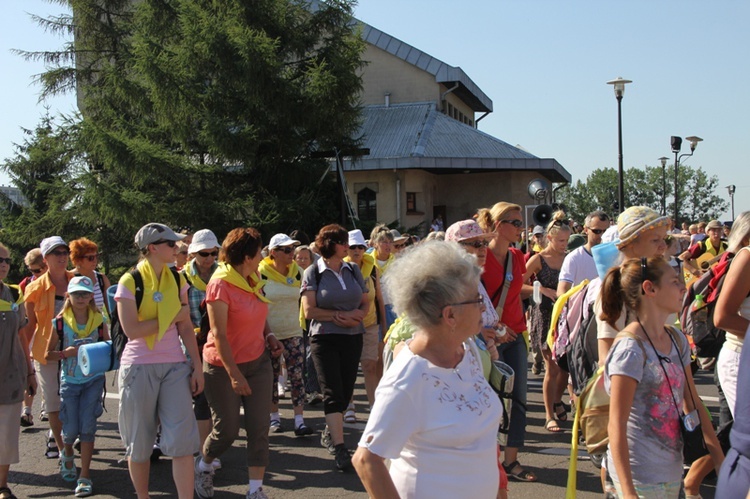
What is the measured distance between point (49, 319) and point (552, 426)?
16.1 ft

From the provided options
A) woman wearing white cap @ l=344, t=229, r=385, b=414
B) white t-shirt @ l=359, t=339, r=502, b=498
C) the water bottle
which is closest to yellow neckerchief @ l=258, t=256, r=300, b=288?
woman wearing white cap @ l=344, t=229, r=385, b=414

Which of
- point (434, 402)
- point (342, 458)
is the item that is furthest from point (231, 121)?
point (434, 402)

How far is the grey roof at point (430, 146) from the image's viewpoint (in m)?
31.5

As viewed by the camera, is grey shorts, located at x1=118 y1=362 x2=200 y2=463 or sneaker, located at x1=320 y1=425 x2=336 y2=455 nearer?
grey shorts, located at x1=118 y1=362 x2=200 y2=463

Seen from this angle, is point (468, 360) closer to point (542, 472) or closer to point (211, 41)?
point (542, 472)

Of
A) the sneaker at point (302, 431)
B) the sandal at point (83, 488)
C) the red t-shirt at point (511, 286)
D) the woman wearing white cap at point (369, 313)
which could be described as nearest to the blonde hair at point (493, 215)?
the red t-shirt at point (511, 286)

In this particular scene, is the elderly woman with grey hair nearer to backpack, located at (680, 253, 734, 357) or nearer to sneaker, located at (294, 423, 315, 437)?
backpack, located at (680, 253, 734, 357)

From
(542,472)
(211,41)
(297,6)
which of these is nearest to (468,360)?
(542,472)

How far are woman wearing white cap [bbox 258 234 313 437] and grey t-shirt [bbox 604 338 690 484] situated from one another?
509 cm

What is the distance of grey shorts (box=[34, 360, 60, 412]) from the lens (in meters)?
6.98

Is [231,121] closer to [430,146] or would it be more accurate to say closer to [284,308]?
[430,146]

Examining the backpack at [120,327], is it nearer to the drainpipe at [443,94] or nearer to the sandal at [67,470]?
the sandal at [67,470]

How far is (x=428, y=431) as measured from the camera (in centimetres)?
264

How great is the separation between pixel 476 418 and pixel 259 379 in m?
3.34
